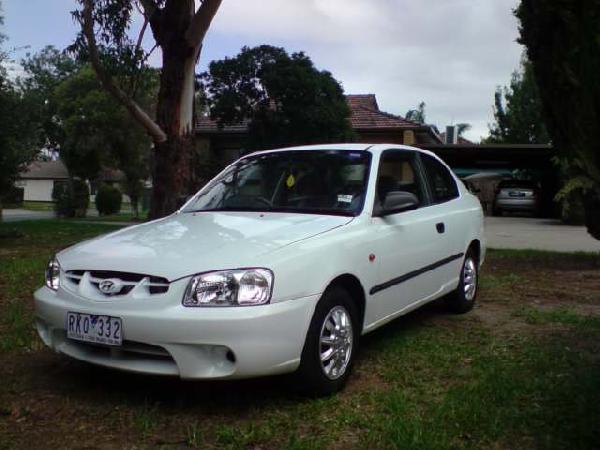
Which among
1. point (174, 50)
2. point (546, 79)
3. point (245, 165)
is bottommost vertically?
point (245, 165)

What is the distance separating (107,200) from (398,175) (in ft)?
86.4

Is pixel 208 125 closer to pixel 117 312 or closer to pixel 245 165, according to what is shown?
pixel 245 165

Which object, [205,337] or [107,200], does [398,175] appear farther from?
[107,200]

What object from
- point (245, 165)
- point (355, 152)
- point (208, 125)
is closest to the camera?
point (355, 152)

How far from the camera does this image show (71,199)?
88.5 ft

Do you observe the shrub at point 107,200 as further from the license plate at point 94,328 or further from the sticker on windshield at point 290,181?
the license plate at point 94,328

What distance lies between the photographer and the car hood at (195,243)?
3.43 meters

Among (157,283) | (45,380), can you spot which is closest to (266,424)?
(157,283)

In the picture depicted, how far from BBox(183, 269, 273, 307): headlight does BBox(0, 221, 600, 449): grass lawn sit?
65 cm

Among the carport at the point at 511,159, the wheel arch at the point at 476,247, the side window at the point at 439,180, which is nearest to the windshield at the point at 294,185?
the side window at the point at 439,180

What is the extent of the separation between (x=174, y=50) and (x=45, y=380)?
7516 mm

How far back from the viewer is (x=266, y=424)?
11.2ft

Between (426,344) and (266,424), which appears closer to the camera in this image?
(266,424)

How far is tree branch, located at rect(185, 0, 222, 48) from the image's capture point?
10.3m
